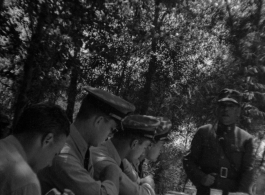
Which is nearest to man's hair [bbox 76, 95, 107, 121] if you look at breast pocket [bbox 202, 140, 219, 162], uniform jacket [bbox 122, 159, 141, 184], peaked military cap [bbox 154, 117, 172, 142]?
uniform jacket [bbox 122, 159, 141, 184]

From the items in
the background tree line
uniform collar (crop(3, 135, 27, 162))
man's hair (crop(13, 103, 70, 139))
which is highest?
the background tree line

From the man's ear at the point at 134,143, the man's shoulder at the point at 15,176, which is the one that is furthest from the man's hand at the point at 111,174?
the man's shoulder at the point at 15,176

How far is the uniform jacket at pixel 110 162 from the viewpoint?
2701 millimetres

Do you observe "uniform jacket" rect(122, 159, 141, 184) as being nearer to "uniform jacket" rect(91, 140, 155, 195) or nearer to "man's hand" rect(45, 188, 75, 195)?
"uniform jacket" rect(91, 140, 155, 195)

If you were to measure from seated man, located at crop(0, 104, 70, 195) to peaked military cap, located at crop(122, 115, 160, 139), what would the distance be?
3.80 feet

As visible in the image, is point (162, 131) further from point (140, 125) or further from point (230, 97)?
point (230, 97)

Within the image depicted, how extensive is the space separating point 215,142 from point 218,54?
21.8ft

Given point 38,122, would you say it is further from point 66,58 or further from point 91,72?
point 91,72

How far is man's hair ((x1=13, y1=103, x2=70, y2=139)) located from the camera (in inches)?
72.1

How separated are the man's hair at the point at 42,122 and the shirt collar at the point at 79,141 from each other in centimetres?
49

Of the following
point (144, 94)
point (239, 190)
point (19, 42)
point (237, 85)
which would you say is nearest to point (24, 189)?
point (239, 190)

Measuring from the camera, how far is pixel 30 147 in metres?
1.78

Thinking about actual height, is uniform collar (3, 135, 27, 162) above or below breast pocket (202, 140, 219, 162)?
above

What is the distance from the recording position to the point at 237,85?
7832 mm
